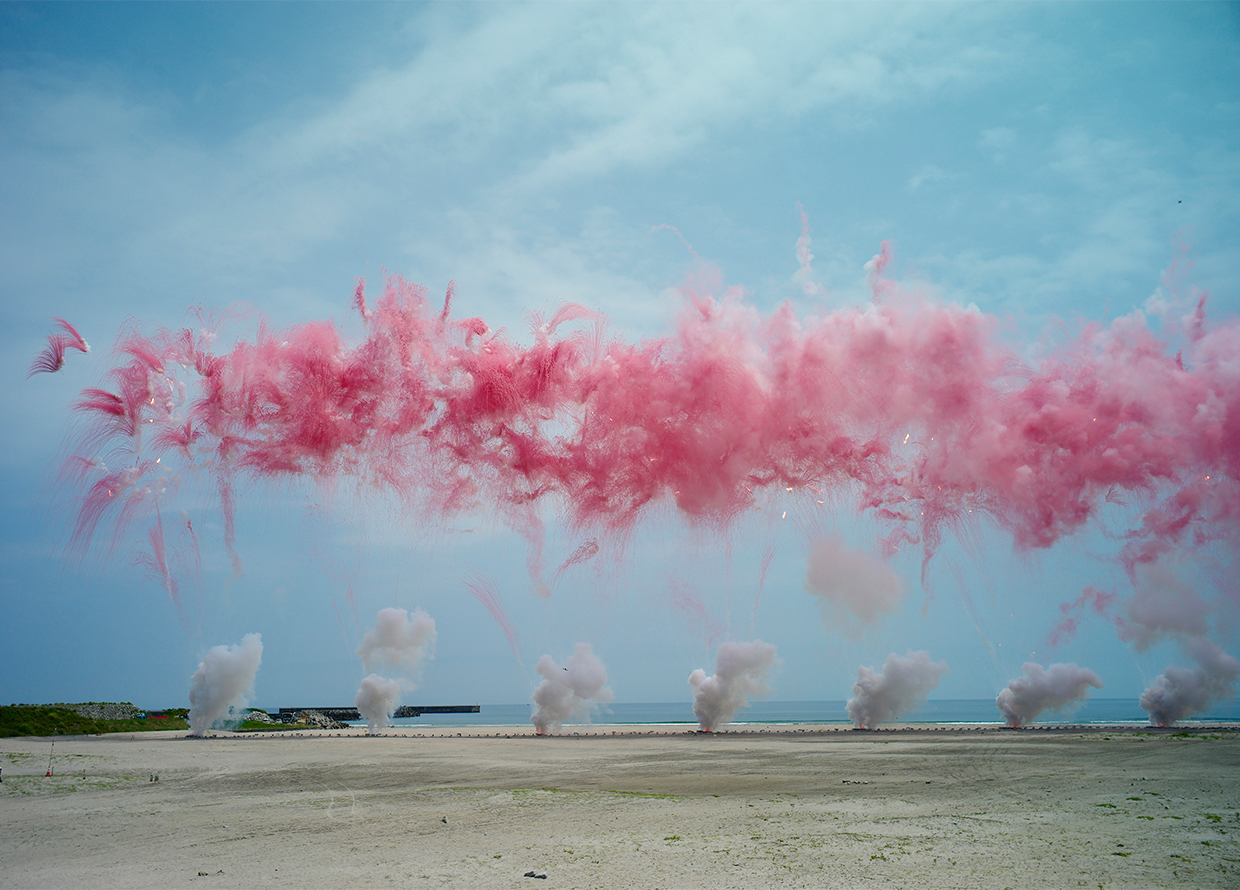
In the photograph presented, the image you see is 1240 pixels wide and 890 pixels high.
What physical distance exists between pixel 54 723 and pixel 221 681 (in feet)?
54.4

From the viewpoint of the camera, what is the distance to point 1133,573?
32.9 meters

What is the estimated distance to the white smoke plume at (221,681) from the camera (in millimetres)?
52344

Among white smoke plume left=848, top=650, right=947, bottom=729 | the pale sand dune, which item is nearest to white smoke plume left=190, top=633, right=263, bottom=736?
the pale sand dune

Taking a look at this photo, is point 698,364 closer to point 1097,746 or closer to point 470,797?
point 470,797

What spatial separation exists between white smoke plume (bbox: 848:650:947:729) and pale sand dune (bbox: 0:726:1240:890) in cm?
1720

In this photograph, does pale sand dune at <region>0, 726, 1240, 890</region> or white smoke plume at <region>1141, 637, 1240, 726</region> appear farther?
white smoke plume at <region>1141, 637, 1240, 726</region>

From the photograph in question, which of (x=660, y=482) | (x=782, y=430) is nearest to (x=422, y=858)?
(x=660, y=482)

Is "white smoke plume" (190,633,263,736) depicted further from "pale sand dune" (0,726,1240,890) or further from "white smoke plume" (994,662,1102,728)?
"white smoke plume" (994,662,1102,728)

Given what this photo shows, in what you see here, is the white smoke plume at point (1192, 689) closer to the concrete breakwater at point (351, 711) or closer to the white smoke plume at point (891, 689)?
the white smoke plume at point (891, 689)

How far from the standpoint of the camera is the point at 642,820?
17.7 meters

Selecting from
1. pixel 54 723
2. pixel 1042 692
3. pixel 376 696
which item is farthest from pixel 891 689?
pixel 54 723

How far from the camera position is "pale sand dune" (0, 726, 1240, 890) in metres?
12.9

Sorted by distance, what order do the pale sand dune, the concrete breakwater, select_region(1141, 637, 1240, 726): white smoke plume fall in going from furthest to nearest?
the concrete breakwater → select_region(1141, 637, 1240, 726): white smoke plume → the pale sand dune

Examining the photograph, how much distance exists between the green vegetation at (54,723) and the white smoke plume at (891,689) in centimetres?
5582
